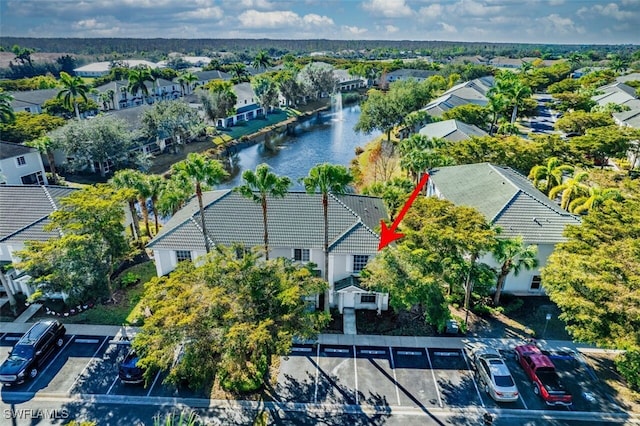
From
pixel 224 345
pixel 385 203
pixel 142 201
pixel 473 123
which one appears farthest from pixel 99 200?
pixel 473 123

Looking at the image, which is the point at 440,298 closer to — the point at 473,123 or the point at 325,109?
the point at 473,123

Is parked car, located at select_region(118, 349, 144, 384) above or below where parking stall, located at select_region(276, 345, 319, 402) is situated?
above

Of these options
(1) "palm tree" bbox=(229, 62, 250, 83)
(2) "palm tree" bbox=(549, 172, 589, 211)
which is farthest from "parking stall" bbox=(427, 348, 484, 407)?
(1) "palm tree" bbox=(229, 62, 250, 83)

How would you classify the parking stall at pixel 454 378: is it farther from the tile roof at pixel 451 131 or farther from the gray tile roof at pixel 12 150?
the gray tile roof at pixel 12 150

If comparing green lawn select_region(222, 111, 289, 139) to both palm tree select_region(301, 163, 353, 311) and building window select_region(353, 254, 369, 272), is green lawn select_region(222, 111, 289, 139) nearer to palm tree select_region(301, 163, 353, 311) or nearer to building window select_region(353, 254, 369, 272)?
building window select_region(353, 254, 369, 272)

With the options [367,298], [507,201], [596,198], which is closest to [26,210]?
[367,298]

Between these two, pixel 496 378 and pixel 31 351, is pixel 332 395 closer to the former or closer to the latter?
pixel 496 378
